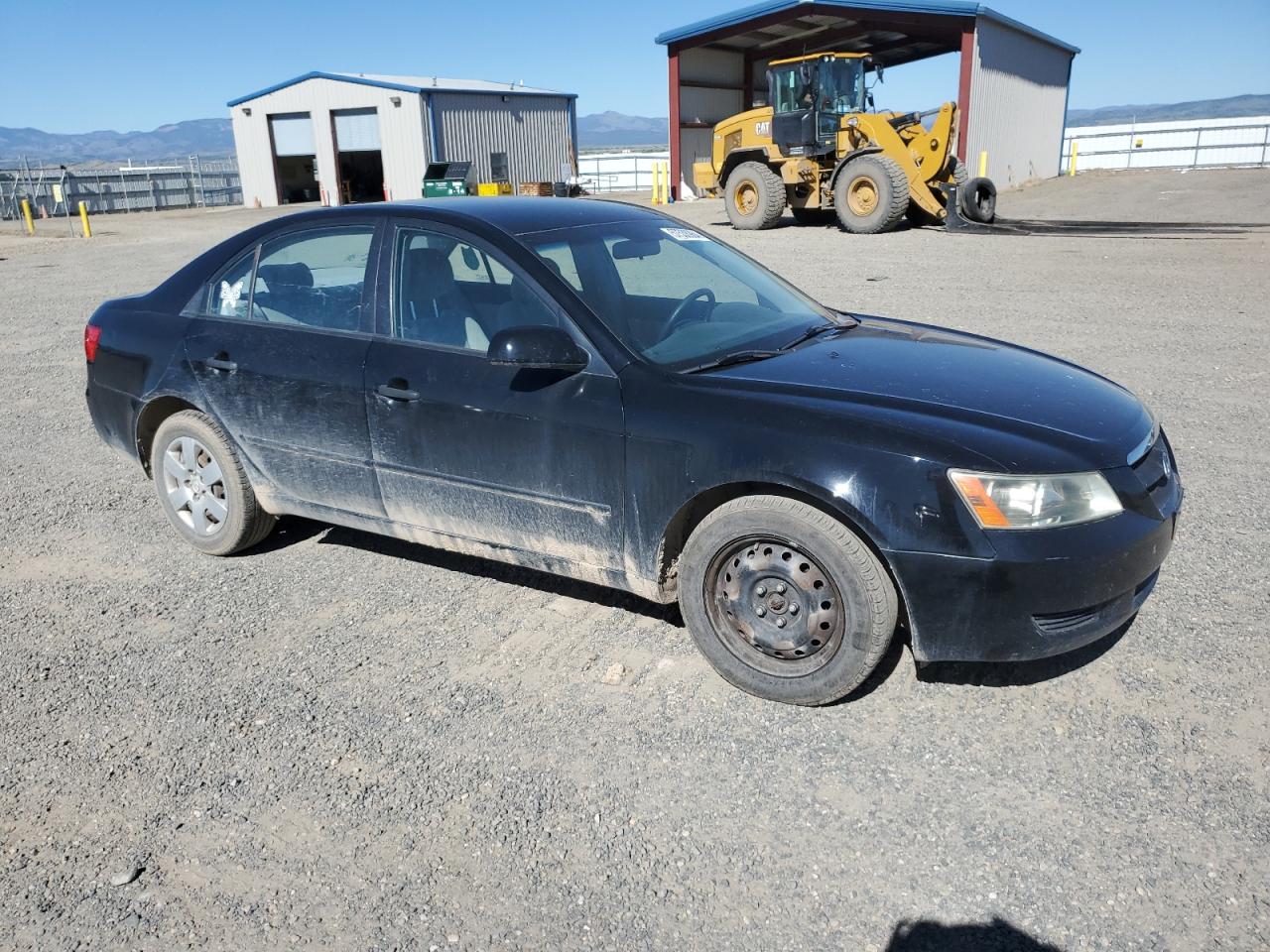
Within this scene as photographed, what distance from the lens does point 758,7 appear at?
27.5 meters

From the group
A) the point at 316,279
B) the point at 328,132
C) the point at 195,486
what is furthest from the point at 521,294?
the point at 328,132

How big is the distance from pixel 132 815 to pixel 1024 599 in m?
2.68

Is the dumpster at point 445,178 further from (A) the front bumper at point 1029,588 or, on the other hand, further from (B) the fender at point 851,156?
(A) the front bumper at point 1029,588

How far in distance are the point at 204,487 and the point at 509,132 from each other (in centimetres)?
3927

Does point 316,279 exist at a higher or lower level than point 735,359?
higher

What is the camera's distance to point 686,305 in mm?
4102

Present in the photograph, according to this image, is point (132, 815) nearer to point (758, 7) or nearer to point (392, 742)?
point (392, 742)

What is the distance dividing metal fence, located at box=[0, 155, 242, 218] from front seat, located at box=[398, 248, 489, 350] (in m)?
42.5

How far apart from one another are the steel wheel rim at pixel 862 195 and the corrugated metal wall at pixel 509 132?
20.7m

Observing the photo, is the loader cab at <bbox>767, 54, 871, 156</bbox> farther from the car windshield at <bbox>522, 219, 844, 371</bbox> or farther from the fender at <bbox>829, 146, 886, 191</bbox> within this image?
the car windshield at <bbox>522, 219, 844, 371</bbox>

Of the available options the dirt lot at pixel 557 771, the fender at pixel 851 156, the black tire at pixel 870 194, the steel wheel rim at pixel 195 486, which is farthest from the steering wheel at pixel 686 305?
the fender at pixel 851 156

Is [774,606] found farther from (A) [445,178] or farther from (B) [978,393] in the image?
(A) [445,178]

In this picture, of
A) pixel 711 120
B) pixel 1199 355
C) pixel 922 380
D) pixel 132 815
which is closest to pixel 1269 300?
pixel 1199 355

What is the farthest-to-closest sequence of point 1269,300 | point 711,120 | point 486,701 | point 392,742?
point 711,120, point 1269,300, point 486,701, point 392,742
